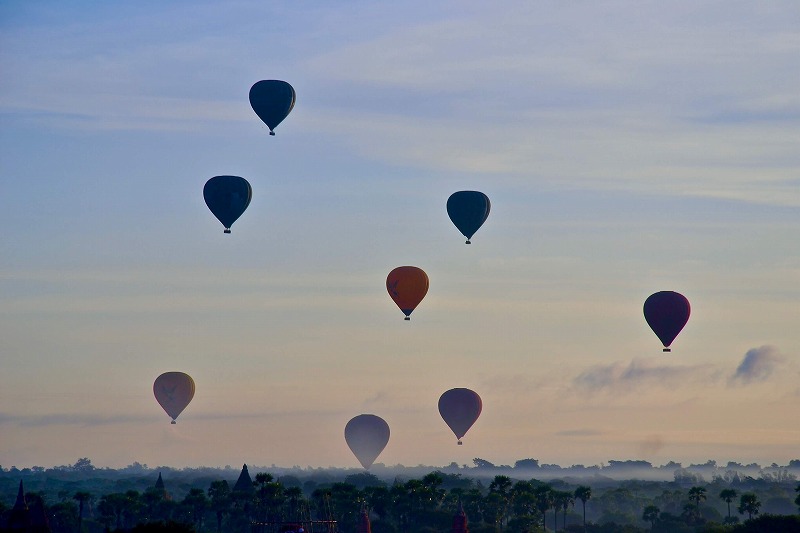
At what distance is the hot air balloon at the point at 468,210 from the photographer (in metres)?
143

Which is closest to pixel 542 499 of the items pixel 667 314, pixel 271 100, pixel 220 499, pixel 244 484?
pixel 244 484

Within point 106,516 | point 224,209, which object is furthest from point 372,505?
point 224,209

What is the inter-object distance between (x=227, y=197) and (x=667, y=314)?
4428 cm

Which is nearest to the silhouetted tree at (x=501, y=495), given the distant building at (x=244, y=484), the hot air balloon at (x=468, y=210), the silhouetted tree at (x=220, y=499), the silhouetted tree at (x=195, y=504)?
the distant building at (x=244, y=484)

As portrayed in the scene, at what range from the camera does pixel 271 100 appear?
430 feet

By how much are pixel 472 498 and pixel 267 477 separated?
35145mm

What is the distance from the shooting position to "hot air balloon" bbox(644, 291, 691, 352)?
5595 inches

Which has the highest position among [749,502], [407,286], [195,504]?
[407,286]

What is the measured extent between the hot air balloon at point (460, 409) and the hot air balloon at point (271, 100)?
6083 cm

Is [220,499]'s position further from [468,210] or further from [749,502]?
[749,502]

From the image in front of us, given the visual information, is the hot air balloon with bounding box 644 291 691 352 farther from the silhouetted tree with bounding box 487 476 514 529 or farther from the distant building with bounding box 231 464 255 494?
the distant building with bounding box 231 464 255 494

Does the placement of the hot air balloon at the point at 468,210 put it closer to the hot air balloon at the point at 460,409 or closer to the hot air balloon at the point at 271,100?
the hot air balloon at the point at 271,100

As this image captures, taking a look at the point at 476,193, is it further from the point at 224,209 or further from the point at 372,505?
the point at 372,505

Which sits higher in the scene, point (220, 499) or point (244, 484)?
point (244, 484)
